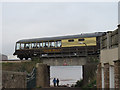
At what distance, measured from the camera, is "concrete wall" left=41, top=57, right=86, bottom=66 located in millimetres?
26302

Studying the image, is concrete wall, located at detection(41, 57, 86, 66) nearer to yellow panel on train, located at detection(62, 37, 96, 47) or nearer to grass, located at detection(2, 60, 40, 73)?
grass, located at detection(2, 60, 40, 73)

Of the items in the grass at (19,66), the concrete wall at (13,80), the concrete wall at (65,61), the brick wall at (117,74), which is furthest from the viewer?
the concrete wall at (65,61)

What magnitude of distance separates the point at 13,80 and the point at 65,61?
13827 mm

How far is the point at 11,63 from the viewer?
88.1ft

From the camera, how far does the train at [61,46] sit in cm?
2756

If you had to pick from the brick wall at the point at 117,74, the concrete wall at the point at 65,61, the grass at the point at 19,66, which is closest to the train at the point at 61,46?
the concrete wall at the point at 65,61

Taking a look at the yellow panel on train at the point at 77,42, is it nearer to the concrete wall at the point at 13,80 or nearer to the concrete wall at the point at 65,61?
the concrete wall at the point at 65,61

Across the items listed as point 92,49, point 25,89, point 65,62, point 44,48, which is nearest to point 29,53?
point 44,48

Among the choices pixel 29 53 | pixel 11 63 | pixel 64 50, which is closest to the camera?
pixel 11 63

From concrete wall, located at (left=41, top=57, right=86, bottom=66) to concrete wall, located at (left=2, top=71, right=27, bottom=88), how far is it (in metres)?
10.8

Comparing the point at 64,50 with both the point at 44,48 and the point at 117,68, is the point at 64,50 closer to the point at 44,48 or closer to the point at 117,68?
the point at 44,48

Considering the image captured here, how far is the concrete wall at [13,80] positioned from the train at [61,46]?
36.3 feet

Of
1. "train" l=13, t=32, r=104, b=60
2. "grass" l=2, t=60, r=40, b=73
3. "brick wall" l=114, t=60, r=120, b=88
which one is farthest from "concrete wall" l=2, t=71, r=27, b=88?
"train" l=13, t=32, r=104, b=60

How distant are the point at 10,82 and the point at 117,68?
26.2ft
